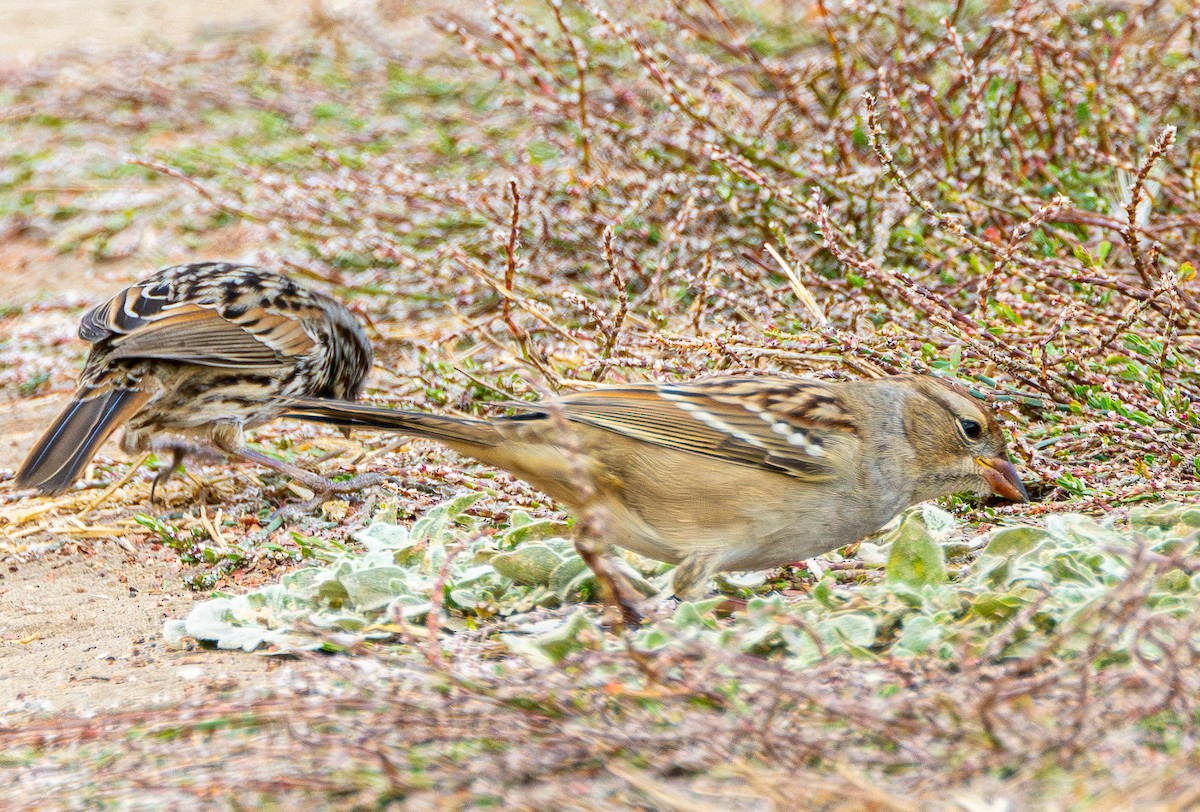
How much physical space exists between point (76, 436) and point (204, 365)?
1.91 feet

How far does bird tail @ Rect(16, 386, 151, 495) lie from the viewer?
5016 millimetres

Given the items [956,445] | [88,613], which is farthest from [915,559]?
[88,613]

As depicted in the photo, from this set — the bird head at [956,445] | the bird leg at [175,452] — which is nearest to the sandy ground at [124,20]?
the bird leg at [175,452]

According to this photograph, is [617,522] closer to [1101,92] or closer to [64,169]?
[1101,92]

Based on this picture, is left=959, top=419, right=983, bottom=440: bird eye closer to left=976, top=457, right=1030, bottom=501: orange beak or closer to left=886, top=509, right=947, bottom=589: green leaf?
left=976, top=457, right=1030, bottom=501: orange beak

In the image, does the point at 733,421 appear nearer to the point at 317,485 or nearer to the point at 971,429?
the point at 971,429

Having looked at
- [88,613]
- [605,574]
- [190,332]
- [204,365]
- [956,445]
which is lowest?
[88,613]

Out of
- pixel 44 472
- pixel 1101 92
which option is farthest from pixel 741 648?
pixel 1101 92

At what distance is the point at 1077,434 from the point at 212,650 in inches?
115

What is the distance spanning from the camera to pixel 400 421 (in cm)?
380

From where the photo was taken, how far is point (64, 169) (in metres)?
9.85

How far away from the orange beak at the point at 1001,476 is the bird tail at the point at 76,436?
3.25 m

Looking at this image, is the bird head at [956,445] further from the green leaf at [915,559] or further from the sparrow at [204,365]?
the sparrow at [204,365]

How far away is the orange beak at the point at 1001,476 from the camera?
13.5ft
